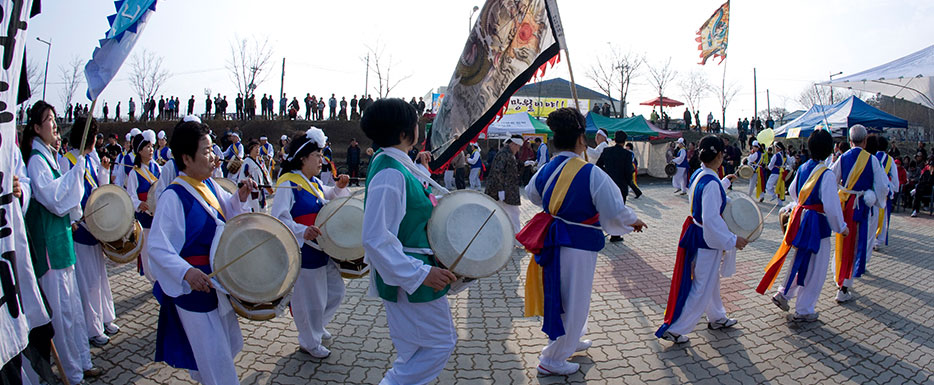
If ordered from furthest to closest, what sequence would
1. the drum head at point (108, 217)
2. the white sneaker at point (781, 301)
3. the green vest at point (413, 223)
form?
the white sneaker at point (781, 301), the drum head at point (108, 217), the green vest at point (413, 223)

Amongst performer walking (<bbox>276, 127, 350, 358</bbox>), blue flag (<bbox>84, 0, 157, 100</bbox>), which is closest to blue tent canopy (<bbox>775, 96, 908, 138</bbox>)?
performer walking (<bbox>276, 127, 350, 358</bbox>)

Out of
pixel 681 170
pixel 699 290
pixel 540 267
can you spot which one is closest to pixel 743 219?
pixel 699 290

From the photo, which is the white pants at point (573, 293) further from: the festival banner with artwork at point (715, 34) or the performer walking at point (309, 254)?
the festival banner with artwork at point (715, 34)

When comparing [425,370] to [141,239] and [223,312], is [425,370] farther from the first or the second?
[141,239]

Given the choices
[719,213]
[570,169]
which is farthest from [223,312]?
[719,213]

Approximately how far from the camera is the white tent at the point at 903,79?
38.2 ft

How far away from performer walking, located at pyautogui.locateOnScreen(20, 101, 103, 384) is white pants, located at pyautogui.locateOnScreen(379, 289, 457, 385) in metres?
2.33

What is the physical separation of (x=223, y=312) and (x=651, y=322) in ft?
12.9

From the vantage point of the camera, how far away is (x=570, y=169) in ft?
12.2

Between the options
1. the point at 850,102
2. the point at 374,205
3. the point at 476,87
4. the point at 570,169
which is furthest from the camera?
the point at 850,102

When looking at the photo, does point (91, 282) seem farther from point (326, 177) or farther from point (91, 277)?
point (326, 177)

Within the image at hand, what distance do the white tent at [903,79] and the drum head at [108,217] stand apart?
14500 mm

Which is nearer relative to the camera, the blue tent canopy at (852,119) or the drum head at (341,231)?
the drum head at (341,231)

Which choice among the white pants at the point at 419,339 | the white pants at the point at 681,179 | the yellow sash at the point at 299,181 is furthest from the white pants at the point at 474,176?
the white pants at the point at 419,339
